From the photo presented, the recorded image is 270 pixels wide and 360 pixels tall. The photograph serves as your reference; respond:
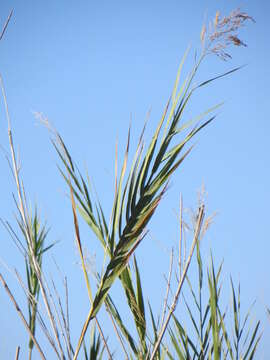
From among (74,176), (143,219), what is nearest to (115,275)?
(143,219)

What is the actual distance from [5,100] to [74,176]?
7.8 inches

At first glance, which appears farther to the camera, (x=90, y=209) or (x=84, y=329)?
(x=90, y=209)

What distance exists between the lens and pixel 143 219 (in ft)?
2.74

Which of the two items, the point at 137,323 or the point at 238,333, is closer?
the point at 137,323

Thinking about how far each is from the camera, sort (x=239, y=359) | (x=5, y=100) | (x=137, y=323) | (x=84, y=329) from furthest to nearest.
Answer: (x=239, y=359), (x=137, y=323), (x=5, y=100), (x=84, y=329)

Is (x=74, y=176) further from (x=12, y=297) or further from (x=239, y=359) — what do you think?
(x=239, y=359)

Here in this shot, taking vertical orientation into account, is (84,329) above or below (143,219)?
below

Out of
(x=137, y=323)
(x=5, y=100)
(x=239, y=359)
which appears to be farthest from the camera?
(x=239, y=359)

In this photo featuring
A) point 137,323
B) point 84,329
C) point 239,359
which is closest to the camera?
point 84,329

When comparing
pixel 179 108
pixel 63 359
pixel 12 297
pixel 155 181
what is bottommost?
pixel 63 359

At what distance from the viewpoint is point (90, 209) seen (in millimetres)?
947

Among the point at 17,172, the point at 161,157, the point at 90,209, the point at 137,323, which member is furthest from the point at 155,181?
the point at 137,323

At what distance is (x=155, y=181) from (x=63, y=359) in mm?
351

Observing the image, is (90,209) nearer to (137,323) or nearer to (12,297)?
(12,297)
